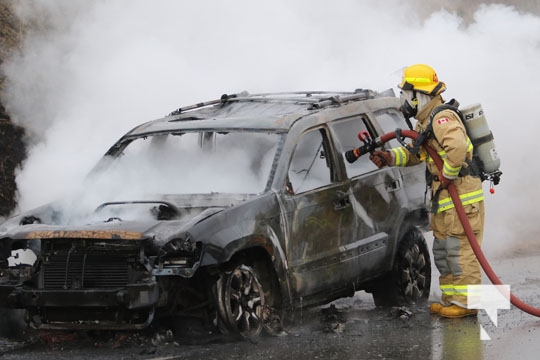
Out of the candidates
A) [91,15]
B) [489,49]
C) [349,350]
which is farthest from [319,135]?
[489,49]

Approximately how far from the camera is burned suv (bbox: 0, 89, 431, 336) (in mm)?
7410

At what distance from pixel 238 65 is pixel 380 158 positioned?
473cm

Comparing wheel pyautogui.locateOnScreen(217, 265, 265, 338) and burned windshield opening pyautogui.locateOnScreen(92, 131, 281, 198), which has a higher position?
burned windshield opening pyautogui.locateOnScreen(92, 131, 281, 198)

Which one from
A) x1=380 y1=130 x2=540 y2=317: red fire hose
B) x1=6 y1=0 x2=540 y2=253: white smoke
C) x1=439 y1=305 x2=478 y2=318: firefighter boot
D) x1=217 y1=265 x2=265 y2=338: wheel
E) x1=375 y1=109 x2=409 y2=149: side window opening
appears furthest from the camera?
x1=6 y1=0 x2=540 y2=253: white smoke

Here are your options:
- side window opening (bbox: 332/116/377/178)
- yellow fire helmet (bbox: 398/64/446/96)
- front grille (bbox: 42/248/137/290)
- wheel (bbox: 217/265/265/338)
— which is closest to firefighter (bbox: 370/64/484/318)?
yellow fire helmet (bbox: 398/64/446/96)

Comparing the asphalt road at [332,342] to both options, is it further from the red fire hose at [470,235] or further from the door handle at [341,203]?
the door handle at [341,203]

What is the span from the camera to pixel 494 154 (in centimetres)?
896

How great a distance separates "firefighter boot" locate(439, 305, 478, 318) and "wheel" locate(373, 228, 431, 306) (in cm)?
66

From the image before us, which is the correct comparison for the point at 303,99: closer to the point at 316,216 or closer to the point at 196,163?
the point at 196,163

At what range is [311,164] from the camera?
874cm

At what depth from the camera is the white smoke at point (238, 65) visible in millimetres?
12031

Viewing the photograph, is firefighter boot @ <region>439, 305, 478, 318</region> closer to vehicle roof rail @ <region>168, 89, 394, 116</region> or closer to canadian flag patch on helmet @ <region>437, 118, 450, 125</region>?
canadian flag patch on helmet @ <region>437, 118, 450, 125</region>

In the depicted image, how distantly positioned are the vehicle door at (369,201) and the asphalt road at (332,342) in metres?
0.46

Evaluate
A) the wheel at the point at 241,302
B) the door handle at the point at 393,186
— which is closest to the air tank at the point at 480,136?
the door handle at the point at 393,186
